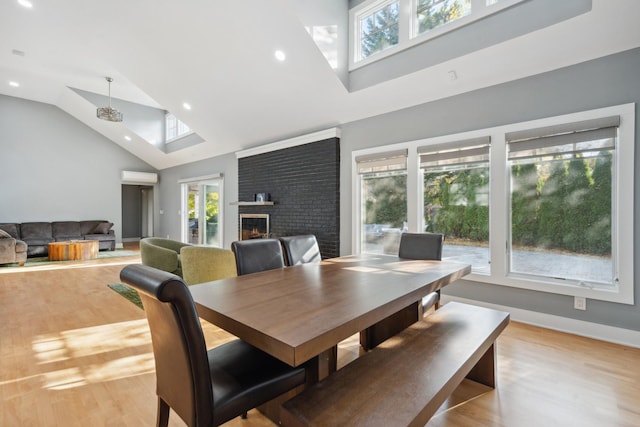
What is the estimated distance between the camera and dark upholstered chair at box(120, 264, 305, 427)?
1.03m

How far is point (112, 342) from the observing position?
105 inches

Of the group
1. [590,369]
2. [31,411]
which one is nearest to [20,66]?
[31,411]

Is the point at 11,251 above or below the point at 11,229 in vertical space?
below

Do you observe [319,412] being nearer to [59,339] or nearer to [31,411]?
[31,411]

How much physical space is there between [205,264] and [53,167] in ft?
25.3

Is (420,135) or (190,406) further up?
(420,135)

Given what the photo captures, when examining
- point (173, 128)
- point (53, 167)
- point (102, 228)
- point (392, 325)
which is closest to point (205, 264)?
point (392, 325)

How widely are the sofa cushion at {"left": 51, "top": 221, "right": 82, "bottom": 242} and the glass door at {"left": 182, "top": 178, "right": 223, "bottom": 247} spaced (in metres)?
2.70

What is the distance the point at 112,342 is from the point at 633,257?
4.52 meters

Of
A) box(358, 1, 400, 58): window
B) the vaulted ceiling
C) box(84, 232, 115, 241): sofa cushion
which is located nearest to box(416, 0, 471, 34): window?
box(358, 1, 400, 58): window

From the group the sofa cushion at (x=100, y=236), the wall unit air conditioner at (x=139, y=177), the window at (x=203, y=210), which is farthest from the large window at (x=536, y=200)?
the wall unit air conditioner at (x=139, y=177)

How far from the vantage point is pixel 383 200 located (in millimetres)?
4363

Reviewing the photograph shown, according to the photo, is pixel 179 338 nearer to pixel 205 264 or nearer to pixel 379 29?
pixel 205 264

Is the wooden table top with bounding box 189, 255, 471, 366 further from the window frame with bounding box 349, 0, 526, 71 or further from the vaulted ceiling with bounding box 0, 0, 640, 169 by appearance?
the window frame with bounding box 349, 0, 526, 71
